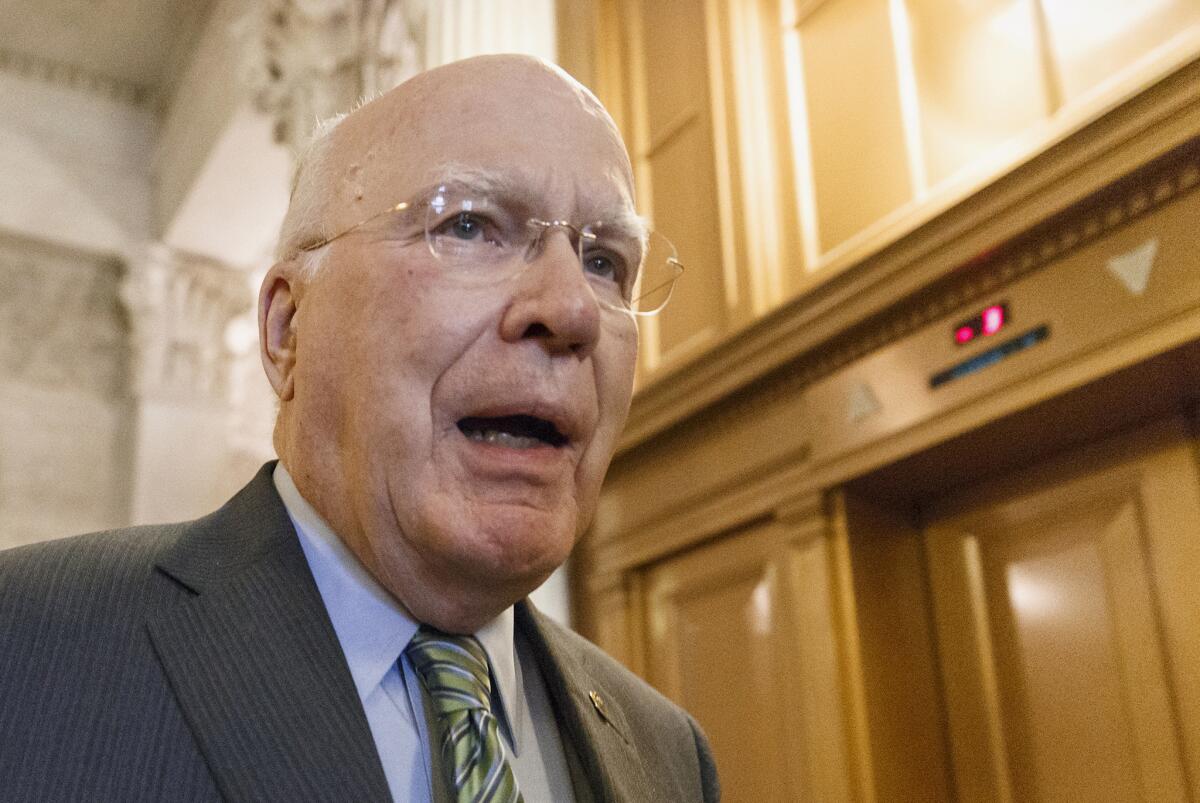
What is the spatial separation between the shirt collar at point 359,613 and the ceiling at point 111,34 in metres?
7.22

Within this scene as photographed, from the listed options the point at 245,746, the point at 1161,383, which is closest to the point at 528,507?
the point at 245,746

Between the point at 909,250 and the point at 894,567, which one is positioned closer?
the point at 909,250

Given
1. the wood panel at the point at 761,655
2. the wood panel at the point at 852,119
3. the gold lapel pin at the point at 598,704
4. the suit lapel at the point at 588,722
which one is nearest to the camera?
the suit lapel at the point at 588,722

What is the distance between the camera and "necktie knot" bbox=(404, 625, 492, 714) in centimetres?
125

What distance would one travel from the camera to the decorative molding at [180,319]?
8414 millimetres

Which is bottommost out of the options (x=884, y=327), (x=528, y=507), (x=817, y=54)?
(x=528, y=507)

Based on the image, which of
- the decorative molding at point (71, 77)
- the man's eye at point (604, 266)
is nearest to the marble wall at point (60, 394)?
the decorative molding at point (71, 77)

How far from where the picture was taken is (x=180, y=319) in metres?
8.55

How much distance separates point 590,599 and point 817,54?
6.37 ft

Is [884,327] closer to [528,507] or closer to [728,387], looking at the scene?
[728,387]

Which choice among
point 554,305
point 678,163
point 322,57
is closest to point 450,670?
point 554,305

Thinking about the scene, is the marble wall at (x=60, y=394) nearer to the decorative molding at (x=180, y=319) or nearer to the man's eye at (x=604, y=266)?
the decorative molding at (x=180, y=319)

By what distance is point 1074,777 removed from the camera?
2611 millimetres

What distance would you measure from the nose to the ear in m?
0.32
